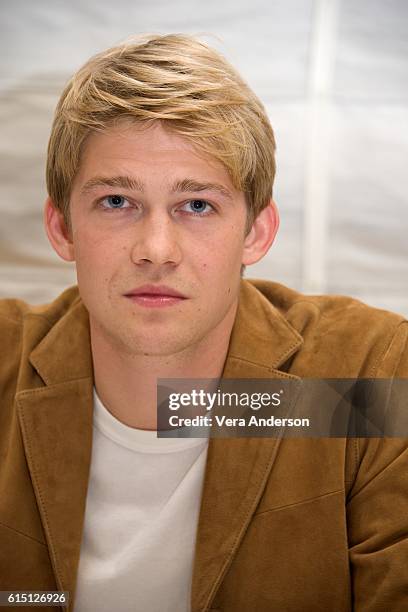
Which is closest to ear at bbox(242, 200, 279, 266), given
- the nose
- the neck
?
the neck

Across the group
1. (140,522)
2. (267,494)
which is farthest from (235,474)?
(140,522)

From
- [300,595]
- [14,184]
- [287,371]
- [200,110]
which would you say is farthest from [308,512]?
[14,184]

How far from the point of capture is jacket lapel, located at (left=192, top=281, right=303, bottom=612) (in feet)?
4.49

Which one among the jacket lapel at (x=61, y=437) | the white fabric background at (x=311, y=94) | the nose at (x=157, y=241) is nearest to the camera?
the nose at (x=157, y=241)

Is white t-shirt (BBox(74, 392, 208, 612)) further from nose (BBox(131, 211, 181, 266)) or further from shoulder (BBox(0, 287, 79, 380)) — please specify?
nose (BBox(131, 211, 181, 266))

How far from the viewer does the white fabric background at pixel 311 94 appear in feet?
6.08

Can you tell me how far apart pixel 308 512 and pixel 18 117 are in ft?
3.88

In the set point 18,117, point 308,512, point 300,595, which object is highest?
point 18,117

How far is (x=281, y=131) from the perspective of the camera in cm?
187

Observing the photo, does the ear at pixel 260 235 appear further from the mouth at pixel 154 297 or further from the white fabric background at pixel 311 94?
the white fabric background at pixel 311 94

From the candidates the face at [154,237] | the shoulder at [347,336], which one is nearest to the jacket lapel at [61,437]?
the face at [154,237]

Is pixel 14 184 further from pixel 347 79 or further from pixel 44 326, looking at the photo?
pixel 347 79

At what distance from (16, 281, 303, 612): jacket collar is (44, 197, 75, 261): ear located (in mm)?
142

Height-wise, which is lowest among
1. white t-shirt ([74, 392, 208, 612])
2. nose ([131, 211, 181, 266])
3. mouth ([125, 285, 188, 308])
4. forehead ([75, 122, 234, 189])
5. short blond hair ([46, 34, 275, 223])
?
white t-shirt ([74, 392, 208, 612])
